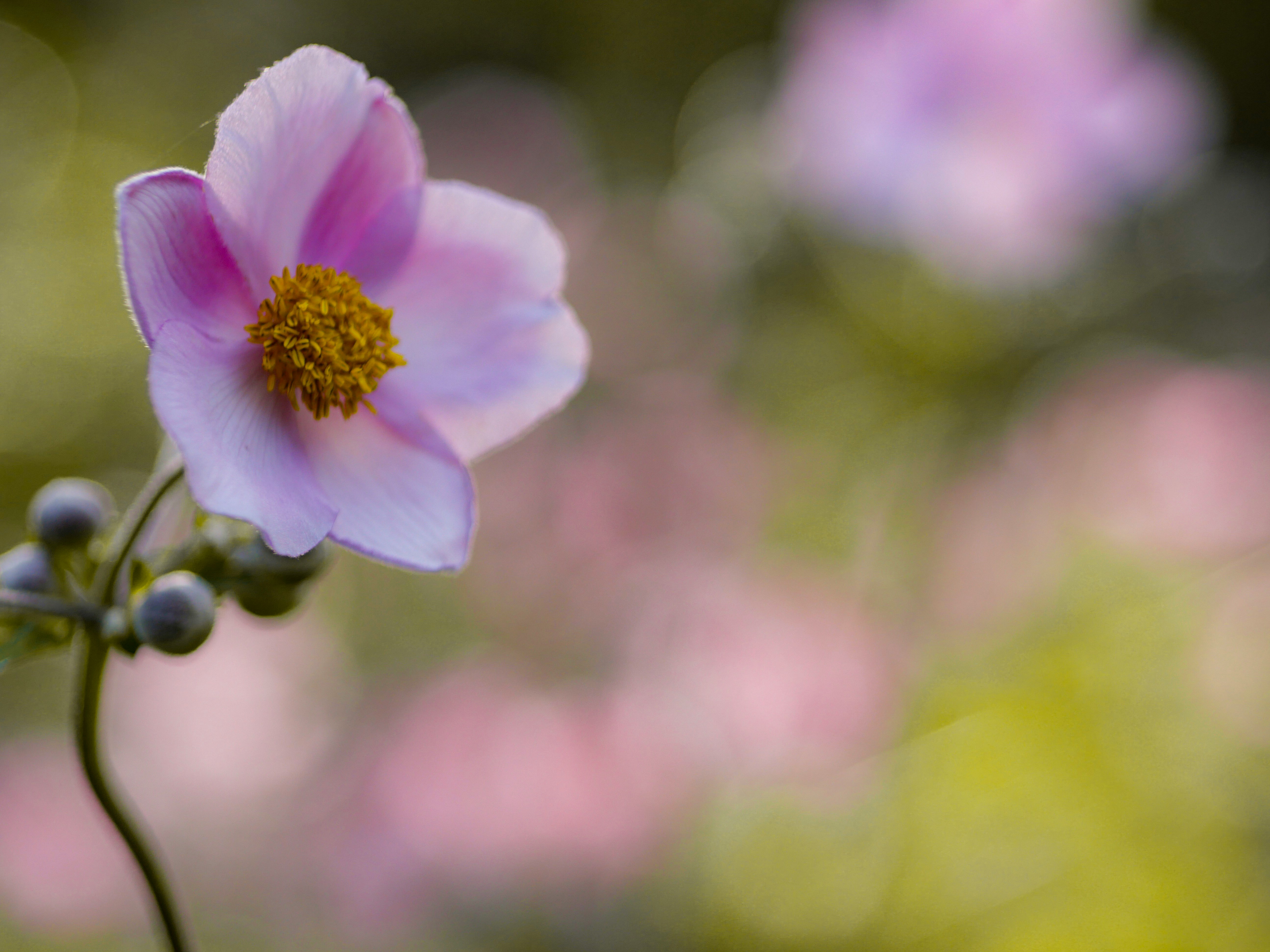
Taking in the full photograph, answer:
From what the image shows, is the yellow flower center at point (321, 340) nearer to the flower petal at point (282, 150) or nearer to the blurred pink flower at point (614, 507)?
the flower petal at point (282, 150)

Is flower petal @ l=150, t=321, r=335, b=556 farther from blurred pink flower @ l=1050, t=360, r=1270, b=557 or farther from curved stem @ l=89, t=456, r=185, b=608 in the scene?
blurred pink flower @ l=1050, t=360, r=1270, b=557

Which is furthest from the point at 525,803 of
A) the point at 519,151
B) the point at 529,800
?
the point at 519,151

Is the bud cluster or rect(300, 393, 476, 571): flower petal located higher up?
rect(300, 393, 476, 571): flower petal

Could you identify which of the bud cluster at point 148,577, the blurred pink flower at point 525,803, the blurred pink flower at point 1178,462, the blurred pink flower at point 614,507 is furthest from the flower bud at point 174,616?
the blurred pink flower at point 1178,462

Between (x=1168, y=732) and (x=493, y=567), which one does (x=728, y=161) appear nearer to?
(x=493, y=567)

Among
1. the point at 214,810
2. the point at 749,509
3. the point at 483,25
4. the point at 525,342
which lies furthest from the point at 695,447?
the point at 483,25

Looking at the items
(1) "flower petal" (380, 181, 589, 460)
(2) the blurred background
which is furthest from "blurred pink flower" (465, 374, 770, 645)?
(1) "flower petal" (380, 181, 589, 460)

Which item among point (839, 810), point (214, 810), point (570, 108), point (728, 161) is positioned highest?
point (728, 161)
